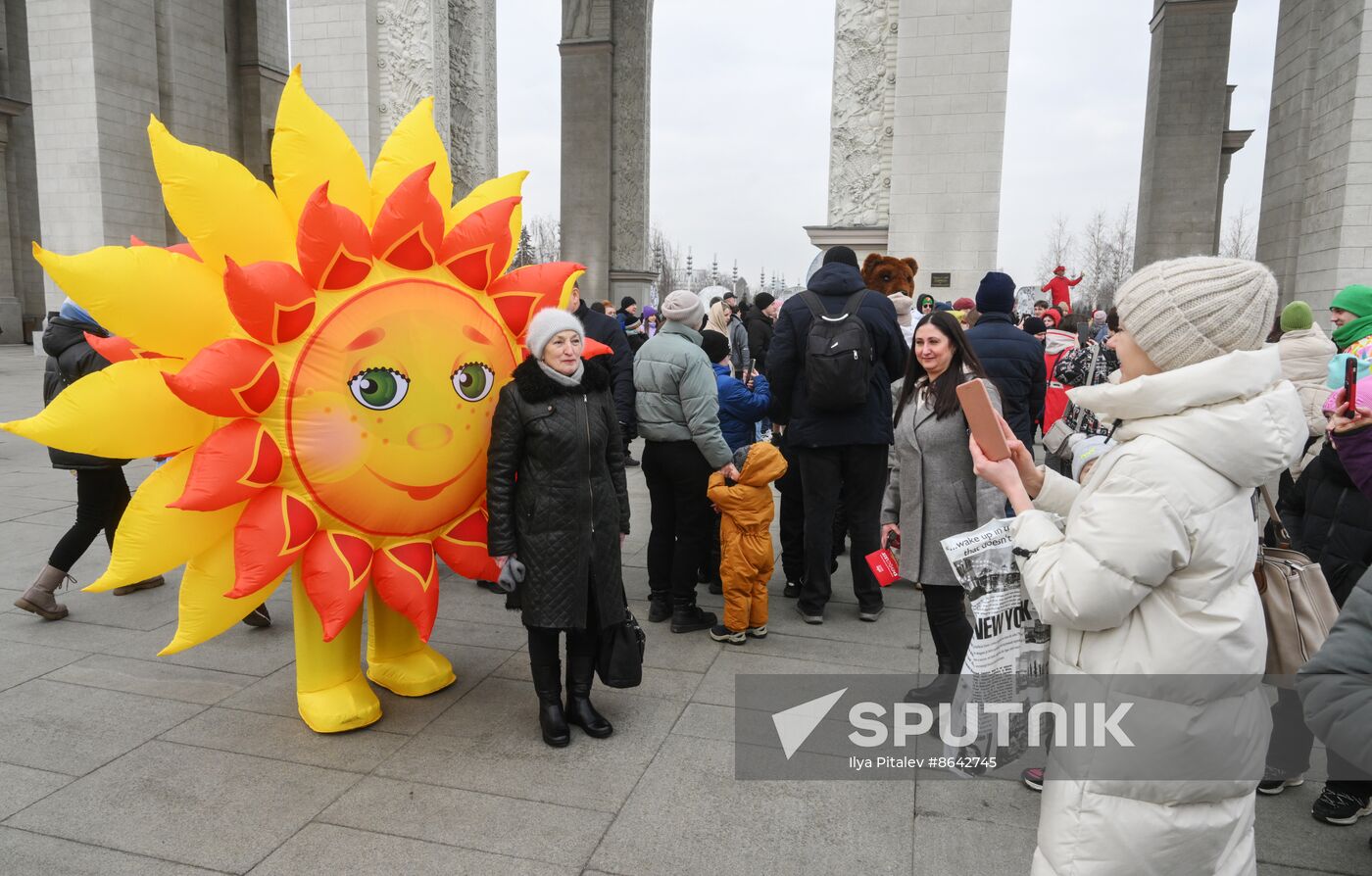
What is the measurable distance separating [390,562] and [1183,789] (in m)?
3.14

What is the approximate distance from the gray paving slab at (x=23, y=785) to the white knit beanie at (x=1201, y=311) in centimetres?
430

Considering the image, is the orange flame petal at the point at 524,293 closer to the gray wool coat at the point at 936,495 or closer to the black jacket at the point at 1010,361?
the gray wool coat at the point at 936,495

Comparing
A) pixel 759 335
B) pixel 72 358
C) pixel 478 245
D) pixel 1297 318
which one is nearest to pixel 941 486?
pixel 478 245

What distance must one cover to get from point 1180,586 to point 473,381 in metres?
2.92

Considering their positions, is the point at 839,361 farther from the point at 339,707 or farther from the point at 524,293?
the point at 339,707

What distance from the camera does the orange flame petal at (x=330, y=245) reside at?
3520 millimetres

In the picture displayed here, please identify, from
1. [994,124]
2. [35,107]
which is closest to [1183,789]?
[994,124]

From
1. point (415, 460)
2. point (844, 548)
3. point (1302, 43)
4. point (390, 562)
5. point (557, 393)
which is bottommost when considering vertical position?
point (844, 548)

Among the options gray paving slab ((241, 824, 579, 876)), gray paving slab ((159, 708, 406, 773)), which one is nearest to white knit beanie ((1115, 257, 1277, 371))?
gray paving slab ((241, 824, 579, 876))

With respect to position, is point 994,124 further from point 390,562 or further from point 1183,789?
point 1183,789

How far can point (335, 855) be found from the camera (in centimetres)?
318

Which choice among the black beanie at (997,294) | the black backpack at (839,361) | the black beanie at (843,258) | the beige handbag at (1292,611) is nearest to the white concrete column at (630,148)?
the black beanie at (843,258)

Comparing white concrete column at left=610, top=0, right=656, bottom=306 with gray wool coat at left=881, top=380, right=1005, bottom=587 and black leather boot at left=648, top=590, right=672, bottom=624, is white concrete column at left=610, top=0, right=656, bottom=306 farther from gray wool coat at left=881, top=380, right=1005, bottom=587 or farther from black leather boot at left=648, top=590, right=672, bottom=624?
gray wool coat at left=881, top=380, right=1005, bottom=587

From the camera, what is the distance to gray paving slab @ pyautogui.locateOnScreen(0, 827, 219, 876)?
3.06 m
